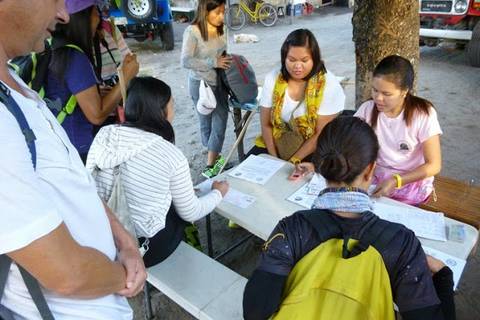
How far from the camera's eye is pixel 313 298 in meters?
1.03

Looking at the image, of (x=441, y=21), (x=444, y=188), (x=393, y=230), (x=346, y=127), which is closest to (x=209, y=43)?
(x=444, y=188)

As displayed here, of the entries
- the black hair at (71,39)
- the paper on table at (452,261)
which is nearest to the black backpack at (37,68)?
the black hair at (71,39)

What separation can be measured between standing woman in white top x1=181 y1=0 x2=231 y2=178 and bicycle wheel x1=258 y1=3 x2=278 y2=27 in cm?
791

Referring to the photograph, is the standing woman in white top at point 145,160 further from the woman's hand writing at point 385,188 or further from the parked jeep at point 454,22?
the parked jeep at point 454,22

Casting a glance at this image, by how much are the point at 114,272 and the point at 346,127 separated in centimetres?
76

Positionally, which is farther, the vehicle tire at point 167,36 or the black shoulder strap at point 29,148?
the vehicle tire at point 167,36

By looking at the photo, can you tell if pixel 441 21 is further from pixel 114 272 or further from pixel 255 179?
pixel 114 272

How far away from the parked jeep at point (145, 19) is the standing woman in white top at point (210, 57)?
4.72 meters

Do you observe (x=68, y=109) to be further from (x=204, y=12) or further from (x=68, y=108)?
(x=204, y=12)

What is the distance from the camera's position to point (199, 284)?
1736 millimetres

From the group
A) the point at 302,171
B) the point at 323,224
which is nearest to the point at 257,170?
the point at 302,171

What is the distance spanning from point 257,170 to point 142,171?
762 mm

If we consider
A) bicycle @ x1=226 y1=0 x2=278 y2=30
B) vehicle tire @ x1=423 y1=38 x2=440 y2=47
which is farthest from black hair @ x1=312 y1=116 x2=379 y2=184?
bicycle @ x1=226 y1=0 x2=278 y2=30

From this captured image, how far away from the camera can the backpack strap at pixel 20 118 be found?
0.70m
